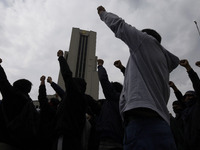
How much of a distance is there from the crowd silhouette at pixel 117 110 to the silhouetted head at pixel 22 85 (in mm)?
15

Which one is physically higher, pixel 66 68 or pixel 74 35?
pixel 74 35

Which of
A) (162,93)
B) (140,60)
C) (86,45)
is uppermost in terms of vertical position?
(86,45)

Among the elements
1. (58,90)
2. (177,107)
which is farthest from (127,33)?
(177,107)

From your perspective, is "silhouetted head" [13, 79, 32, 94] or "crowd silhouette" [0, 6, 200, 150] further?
"silhouetted head" [13, 79, 32, 94]

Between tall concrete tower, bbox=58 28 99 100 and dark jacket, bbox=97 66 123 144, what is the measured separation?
42838 millimetres

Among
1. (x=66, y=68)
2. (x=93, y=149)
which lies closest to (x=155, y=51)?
(x=66, y=68)

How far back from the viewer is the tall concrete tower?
151 feet

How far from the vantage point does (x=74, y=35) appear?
48.4 metres

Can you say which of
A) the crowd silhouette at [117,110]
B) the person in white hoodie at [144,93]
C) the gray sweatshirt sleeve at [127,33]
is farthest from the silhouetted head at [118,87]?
the gray sweatshirt sleeve at [127,33]

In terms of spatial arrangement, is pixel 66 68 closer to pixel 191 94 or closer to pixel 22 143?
pixel 22 143

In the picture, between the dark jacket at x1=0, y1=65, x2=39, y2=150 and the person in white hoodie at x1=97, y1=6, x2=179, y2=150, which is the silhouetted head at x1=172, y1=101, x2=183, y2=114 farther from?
the dark jacket at x1=0, y1=65, x2=39, y2=150

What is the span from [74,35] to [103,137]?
48.2m

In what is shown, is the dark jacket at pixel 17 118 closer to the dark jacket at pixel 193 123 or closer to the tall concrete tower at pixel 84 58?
the dark jacket at pixel 193 123

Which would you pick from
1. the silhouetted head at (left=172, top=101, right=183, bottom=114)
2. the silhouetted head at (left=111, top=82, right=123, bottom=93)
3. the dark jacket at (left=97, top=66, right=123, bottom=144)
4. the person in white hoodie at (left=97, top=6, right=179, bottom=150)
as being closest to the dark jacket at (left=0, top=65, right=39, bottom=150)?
the dark jacket at (left=97, top=66, right=123, bottom=144)
